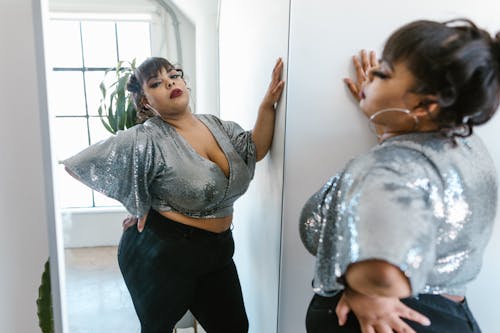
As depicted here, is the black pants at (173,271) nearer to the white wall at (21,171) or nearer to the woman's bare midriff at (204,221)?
the woman's bare midriff at (204,221)

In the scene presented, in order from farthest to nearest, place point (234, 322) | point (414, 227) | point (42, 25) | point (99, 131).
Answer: point (234, 322)
point (99, 131)
point (42, 25)
point (414, 227)

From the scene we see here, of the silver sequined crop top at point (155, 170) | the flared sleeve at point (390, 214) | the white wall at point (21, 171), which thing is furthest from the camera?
the silver sequined crop top at point (155, 170)

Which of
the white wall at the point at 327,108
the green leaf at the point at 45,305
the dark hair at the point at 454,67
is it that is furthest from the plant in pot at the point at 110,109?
the dark hair at the point at 454,67

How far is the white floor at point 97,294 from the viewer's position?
2.96 ft

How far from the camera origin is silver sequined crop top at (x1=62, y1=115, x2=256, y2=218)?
836mm

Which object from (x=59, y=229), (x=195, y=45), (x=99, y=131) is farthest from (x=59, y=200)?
(x=195, y=45)

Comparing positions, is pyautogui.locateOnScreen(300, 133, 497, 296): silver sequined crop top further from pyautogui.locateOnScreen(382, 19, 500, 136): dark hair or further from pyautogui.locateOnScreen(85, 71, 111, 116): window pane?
pyautogui.locateOnScreen(85, 71, 111, 116): window pane

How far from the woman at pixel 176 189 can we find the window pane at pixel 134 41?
0.02 meters

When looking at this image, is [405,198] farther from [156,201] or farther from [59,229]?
[59,229]

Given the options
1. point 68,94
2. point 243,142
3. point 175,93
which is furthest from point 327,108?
point 68,94

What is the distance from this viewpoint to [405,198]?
454 mm

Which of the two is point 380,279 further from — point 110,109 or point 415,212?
point 110,109

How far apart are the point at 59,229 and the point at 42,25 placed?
1.30ft

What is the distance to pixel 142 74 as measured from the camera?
849 millimetres
